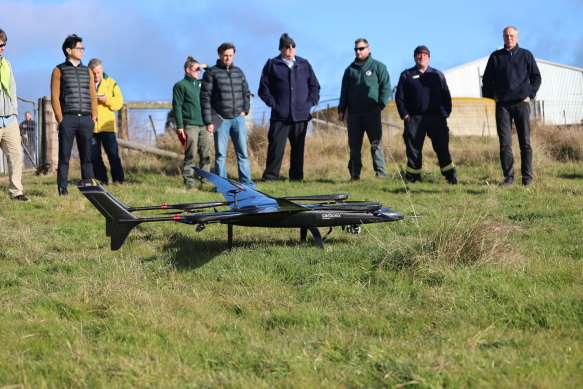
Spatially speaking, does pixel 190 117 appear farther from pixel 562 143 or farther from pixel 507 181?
pixel 562 143

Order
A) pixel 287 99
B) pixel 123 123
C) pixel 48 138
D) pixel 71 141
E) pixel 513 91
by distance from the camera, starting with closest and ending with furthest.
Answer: pixel 71 141, pixel 513 91, pixel 287 99, pixel 48 138, pixel 123 123

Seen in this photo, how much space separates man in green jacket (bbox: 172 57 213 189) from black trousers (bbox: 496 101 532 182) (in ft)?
15.7

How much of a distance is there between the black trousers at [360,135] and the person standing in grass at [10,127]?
5.51 metres

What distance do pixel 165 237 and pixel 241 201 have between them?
3.51 feet

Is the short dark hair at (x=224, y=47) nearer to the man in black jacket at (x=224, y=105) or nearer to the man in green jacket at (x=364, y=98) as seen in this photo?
the man in black jacket at (x=224, y=105)

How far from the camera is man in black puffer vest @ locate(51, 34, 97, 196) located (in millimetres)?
10797

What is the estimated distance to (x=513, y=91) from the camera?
11.2 metres

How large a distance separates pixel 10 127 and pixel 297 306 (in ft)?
22.4

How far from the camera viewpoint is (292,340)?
15.2 feet

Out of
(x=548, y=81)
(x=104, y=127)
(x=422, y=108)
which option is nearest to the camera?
(x=422, y=108)

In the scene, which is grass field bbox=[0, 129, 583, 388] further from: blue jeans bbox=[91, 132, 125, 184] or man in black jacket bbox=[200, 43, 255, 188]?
blue jeans bbox=[91, 132, 125, 184]

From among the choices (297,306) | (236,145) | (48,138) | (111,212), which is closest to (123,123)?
(48,138)

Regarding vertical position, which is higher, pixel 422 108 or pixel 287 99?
pixel 287 99

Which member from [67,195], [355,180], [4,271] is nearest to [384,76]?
[355,180]
